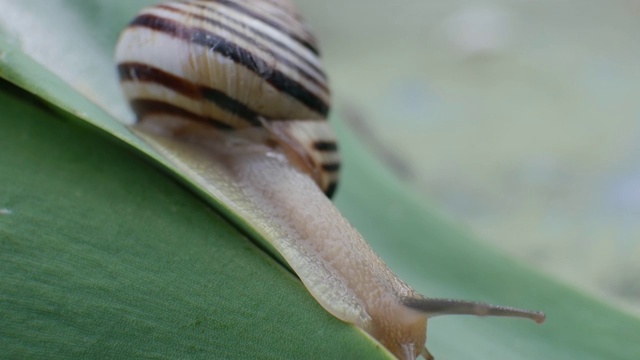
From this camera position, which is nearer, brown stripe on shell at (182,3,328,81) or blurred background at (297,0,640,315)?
brown stripe on shell at (182,3,328,81)

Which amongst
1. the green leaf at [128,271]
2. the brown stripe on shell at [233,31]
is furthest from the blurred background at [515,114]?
the green leaf at [128,271]

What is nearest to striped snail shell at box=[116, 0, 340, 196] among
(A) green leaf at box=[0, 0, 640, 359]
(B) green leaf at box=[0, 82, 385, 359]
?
(A) green leaf at box=[0, 0, 640, 359]

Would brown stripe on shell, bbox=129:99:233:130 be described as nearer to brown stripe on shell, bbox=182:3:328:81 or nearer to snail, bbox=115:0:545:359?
snail, bbox=115:0:545:359

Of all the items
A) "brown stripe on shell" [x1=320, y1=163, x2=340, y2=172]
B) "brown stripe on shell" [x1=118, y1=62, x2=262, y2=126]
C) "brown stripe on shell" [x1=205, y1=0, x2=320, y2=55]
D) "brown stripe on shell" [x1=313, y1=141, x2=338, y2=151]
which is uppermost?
"brown stripe on shell" [x1=205, y1=0, x2=320, y2=55]

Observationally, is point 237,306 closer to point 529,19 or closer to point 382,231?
point 382,231

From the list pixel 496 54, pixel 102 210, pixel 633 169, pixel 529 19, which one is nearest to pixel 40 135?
pixel 102 210

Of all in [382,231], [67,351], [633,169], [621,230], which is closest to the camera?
[67,351]

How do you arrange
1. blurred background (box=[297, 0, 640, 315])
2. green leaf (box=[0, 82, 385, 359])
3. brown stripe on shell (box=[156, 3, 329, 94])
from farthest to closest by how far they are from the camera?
blurred background (box=[297, 0, 640, 315]) < brown stripe on shell (box=[156, 3, 329, 94]) < green leaf (box=[0, 82, 385, 359])

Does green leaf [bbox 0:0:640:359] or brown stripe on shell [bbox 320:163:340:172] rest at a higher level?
A: brown stripe on shell [bbox 320:163:340:172]
